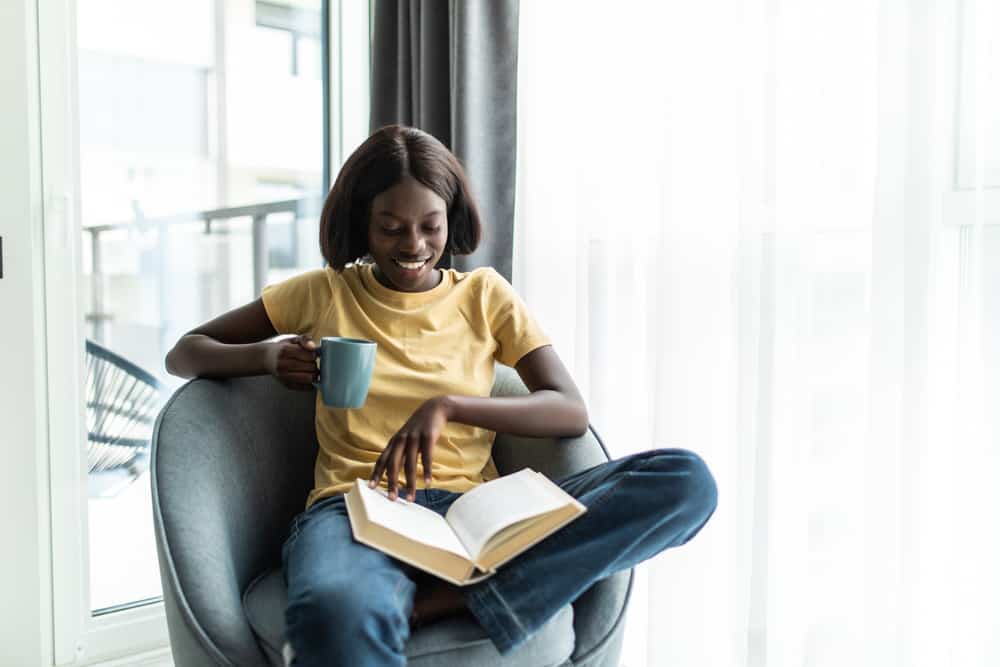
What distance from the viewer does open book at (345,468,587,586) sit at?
1103 millimetres

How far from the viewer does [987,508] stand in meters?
1.27

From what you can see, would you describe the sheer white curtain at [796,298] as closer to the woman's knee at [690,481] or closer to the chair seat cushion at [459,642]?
the woman's knee at [690,481]

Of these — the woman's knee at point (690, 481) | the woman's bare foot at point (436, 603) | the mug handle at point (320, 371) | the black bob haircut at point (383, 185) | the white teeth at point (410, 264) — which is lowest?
the woman's bare foot at point (436, 603)

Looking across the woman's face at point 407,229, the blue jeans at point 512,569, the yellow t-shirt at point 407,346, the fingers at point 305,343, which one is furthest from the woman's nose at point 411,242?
the blue jeans at point 512,569

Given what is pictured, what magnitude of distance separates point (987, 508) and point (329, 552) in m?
0.96

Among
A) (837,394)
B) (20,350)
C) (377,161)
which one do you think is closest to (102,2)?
(20,350)

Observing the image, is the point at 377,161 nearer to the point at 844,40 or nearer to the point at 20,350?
the point at 844,40

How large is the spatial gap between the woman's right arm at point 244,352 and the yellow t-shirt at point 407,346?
4 centimetres

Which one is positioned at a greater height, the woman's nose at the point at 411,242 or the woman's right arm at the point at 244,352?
the woman's nose at the point at 411,242

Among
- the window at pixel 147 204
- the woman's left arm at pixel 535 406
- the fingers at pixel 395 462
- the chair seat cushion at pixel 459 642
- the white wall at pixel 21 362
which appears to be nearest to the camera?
the chair seat cushion at pixel 459 642

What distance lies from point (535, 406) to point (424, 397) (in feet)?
0.64

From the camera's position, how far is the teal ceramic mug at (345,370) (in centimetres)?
123

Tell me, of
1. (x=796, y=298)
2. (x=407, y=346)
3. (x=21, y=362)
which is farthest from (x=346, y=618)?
(x=21, y=362)

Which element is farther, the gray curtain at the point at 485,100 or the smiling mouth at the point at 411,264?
the gray curtain at the point at 485,100
